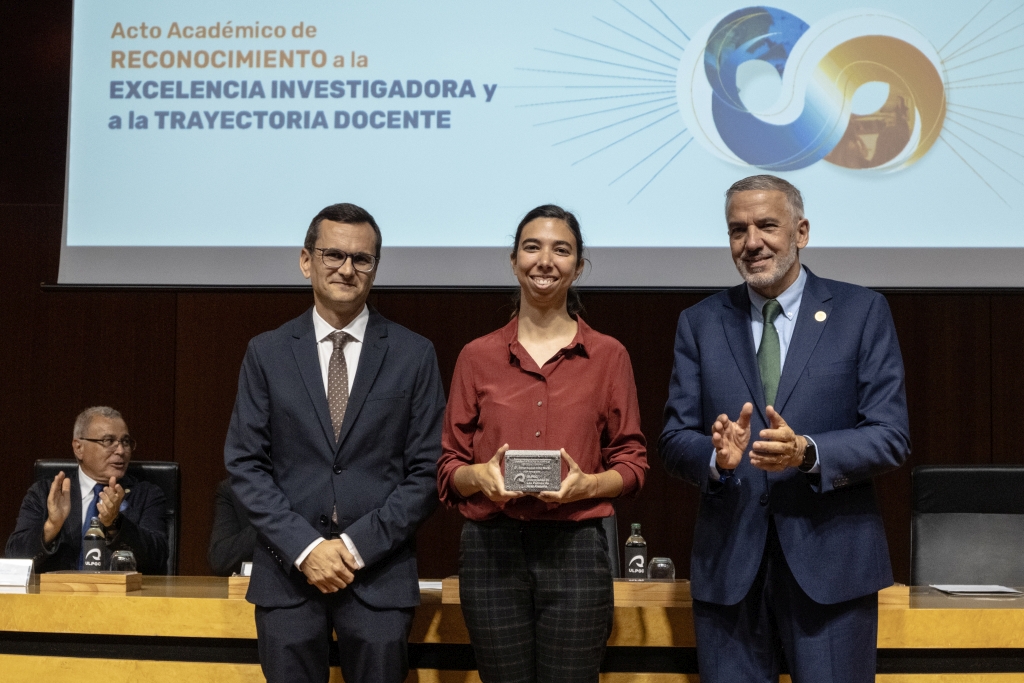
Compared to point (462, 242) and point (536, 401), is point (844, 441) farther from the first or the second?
point (462, 242)

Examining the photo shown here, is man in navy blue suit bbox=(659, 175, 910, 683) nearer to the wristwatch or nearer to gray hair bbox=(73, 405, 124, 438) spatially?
the wristwatch

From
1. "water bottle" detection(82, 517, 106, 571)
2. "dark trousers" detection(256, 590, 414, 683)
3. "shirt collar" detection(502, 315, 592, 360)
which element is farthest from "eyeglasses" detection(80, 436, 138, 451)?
"shirt collar" detection(502, 315, 592, 360)

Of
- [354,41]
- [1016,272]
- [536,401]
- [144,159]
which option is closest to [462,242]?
[354,41]

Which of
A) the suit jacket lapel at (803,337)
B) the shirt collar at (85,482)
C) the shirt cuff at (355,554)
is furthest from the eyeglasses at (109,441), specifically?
the suit jacket lapel at (803,337)

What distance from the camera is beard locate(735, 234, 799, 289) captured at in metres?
2.08

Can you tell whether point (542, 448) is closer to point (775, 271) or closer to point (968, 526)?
point (775, 271)

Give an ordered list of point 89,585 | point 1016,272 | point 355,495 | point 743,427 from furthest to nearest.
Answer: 1. point 1016,272
2. point 89,585
3. point 355,495
4. point 743,427

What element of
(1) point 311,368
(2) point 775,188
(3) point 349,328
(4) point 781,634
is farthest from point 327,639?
(2) point 775,188

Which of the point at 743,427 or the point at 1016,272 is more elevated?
the point at 1016,272

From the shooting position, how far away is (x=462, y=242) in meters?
3.89

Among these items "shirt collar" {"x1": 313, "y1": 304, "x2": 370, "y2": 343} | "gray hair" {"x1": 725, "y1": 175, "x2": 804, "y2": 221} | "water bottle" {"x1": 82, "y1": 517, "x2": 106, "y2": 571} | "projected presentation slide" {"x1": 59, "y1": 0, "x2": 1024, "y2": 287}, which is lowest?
"water bottle" {"x1": 82, "y1": 517, "x2": 106, "y2": 571}

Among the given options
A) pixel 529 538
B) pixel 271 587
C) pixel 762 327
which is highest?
pixel 762 327

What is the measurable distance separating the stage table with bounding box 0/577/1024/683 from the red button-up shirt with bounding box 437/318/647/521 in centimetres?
43

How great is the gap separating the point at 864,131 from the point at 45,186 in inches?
143
